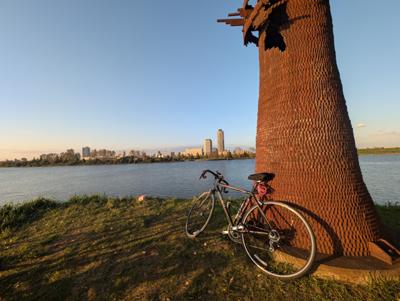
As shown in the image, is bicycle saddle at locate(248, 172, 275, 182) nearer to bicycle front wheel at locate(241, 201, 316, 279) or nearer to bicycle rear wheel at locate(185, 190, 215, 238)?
bicycle front wheel at locate(241, 201, 316, 279)

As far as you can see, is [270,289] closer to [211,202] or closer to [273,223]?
[273,223]

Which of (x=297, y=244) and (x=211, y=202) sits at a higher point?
(x=211, y=202)

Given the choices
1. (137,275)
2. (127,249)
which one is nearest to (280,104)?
(137,275)

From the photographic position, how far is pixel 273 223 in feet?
11.0

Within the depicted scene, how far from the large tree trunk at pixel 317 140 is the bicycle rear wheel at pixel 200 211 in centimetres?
142

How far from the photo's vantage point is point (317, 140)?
3234 mm

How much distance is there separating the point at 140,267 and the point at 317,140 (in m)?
3.34

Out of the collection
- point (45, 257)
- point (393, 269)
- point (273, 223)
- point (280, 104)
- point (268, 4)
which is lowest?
point (45, 257)

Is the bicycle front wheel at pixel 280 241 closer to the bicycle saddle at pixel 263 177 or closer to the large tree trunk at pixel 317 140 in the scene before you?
the large tree trunk at pixel 317 140

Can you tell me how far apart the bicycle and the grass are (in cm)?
18

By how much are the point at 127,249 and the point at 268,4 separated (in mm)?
4889

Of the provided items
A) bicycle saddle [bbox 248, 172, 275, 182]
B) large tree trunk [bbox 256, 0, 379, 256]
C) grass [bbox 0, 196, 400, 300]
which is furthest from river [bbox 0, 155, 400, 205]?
bicycle saddle [bbox 248, 172, 275, 182]

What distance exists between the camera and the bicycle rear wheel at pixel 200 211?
434 cm

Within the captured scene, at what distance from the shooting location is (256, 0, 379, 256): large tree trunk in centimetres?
301
